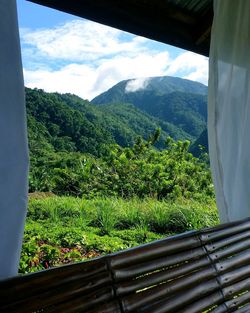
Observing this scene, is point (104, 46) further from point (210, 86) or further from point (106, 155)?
point (210, 86)

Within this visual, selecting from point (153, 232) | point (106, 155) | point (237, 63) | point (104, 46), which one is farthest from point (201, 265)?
point (104, 46)

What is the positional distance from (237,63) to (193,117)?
14225 millimetres

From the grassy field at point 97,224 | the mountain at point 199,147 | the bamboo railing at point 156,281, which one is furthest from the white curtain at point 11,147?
the mountain at point 199,147

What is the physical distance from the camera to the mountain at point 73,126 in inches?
343

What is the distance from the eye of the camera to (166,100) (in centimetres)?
1750

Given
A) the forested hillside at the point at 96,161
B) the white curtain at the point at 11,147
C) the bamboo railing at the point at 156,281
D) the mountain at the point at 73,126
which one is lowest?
the bamboo railing at the point at 156,281

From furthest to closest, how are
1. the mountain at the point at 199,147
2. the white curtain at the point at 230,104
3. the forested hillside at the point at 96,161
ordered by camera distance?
the mountain at the point at 199,147, the forested hillside at the point at 96,161, the white curtain at the point at 230,104

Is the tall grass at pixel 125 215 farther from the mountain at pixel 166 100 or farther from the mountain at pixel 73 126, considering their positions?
the mountain at pixel 166 100

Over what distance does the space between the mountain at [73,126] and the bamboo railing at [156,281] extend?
6795 mm

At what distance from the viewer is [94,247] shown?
4090 millimetres

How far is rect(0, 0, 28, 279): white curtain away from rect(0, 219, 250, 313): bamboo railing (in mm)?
112

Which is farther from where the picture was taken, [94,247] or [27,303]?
[94,247]

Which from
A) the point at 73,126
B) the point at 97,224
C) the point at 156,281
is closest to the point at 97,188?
the point at 97,224

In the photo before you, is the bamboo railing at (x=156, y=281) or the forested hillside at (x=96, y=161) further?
the forested hillside at (x=96, y=161)
